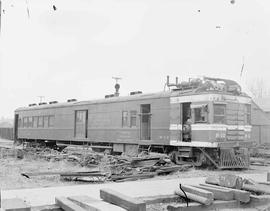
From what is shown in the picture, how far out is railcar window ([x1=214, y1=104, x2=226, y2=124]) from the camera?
50.5 feet

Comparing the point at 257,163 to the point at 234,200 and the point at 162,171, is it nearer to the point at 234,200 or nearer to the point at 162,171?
the point at 162,171

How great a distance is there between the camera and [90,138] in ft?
71.1

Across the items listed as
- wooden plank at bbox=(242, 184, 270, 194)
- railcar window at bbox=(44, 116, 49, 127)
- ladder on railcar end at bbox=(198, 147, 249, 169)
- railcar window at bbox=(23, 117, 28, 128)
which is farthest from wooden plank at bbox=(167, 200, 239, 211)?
railcar window at bbox=(23, 117, 28, 128)

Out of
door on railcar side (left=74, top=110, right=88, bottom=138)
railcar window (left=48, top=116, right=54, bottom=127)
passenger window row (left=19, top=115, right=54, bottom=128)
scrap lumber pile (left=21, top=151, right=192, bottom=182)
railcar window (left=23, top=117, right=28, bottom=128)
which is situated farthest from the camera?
railcar window (left=23, top=117, right=28, bottom=128)

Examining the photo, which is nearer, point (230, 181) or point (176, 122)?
point (230, 181)

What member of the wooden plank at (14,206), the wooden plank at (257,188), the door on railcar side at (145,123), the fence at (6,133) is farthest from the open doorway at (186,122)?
the fence at (6,133)

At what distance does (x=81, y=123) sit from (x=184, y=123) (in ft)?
27.1

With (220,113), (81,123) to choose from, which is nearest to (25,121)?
(81,123)

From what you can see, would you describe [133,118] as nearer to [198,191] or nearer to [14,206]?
[198,191]

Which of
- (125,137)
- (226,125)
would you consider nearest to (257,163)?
(226,125)

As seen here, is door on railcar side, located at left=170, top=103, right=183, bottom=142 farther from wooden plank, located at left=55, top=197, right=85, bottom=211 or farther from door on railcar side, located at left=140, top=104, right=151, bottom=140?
wooden plank, located at left=55, top=197, right=85, bottom=211

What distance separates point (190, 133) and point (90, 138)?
739 centimetres

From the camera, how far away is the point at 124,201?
20.3 feet

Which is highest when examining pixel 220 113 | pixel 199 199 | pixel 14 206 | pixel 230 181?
pixel 220 113
